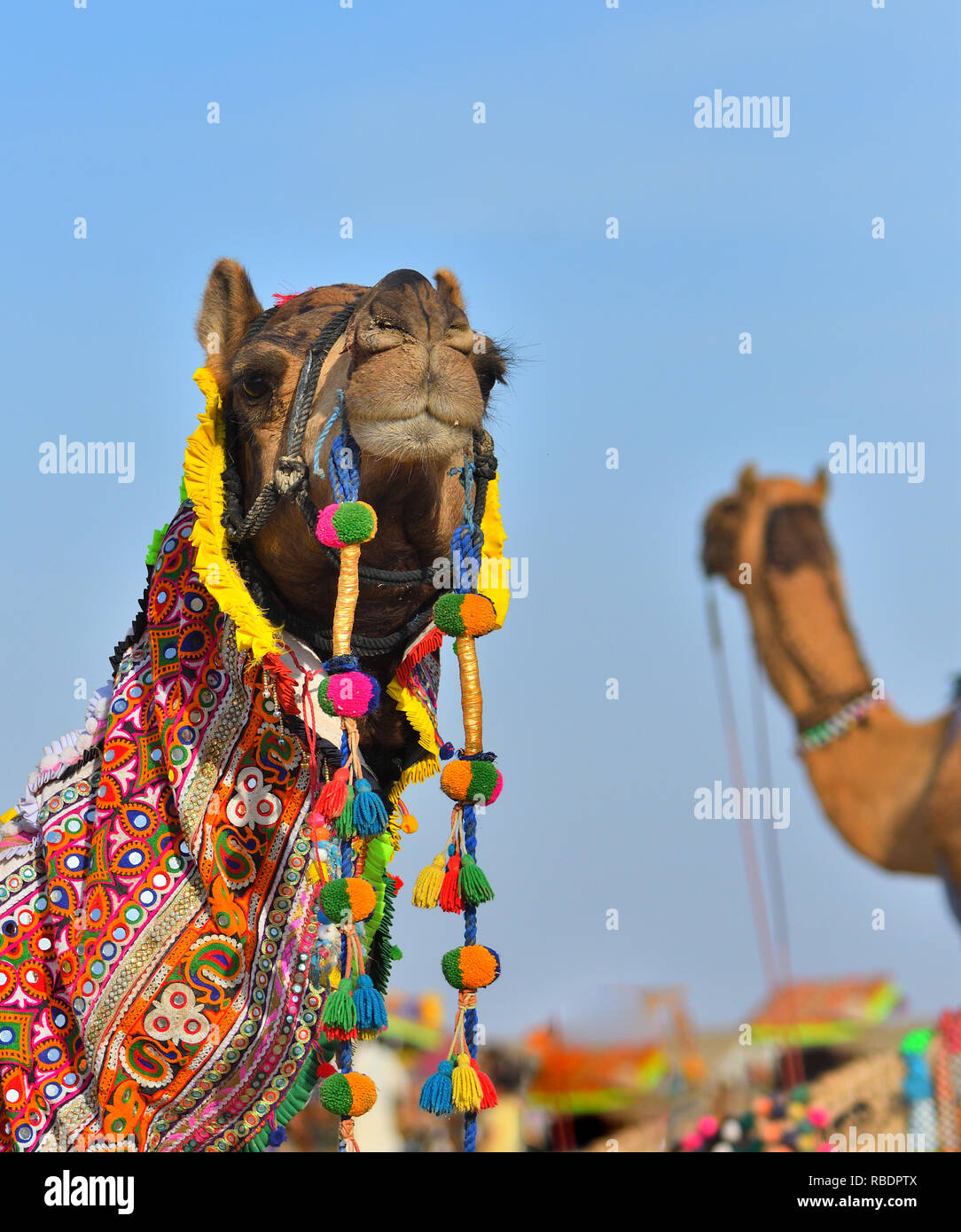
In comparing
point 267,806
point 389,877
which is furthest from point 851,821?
point 267,806

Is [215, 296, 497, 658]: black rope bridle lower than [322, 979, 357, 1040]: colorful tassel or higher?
higher

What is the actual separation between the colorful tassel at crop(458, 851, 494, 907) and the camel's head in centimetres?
86

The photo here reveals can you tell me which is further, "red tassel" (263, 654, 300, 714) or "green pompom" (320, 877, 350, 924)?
"red tassel" (263, 654, 300, 714)

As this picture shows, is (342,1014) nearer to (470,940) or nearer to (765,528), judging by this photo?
(470,940)

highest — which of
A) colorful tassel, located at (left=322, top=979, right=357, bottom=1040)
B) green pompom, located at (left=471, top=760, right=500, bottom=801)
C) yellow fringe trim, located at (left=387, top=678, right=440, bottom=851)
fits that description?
yellow fringe trim, located at (left=387, top=678, right=440, bottom=851)

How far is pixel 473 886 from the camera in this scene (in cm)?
336

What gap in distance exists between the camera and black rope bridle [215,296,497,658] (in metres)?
3.73

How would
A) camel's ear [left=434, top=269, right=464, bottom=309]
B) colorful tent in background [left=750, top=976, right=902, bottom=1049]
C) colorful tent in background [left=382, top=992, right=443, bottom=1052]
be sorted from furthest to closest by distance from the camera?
colorful tent in background [left=382, top=992, right=443, bottom=1052]
colorful tent in background [left=750, top=976, right=902, bottom=1049]
camel's ear [left=434, top=269, right=464, bottom=309]

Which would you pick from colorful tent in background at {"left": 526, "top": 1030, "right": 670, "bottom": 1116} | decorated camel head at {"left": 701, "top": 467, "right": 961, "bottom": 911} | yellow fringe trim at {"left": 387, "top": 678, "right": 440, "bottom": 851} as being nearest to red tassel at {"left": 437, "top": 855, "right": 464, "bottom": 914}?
yellow fringe trim at {"left": 387, "top": 678, "right": 440, "bottom": 851}

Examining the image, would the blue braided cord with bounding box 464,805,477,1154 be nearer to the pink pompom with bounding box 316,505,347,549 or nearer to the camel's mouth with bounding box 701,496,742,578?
the pink pompom with bounding box 316,505,347,549
